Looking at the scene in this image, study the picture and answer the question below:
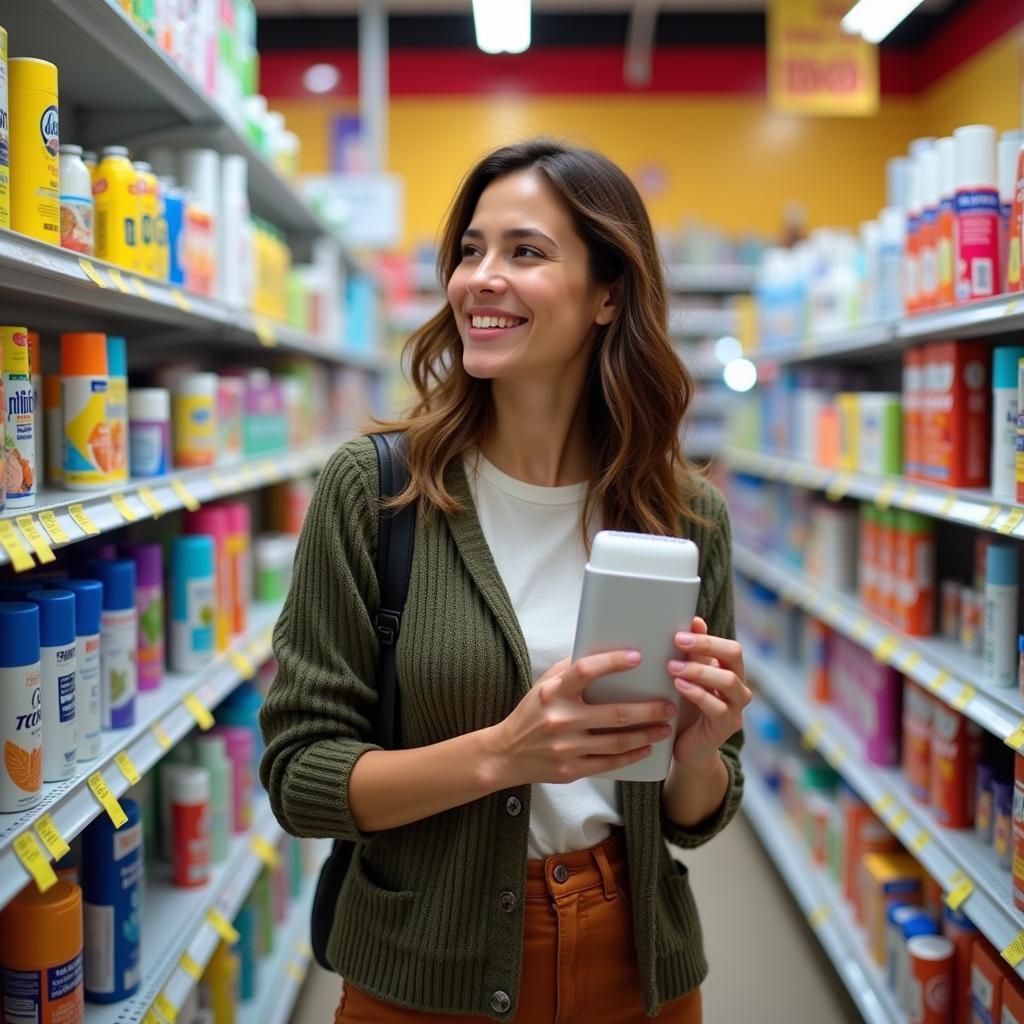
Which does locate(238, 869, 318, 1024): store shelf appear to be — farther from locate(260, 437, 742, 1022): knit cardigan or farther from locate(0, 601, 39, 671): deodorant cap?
locate(0, 601, 39, 671): deodorant cap

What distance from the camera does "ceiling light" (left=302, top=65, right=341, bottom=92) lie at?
9.92 m

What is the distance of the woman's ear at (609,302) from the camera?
1.90 metres

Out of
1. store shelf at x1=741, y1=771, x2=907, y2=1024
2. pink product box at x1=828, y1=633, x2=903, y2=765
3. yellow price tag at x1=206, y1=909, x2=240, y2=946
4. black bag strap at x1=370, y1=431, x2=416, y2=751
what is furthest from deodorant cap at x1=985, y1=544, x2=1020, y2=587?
yellow price tag at x1=206, y1=909, x2=240, y2=946

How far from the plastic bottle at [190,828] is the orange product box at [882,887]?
1.83 metres

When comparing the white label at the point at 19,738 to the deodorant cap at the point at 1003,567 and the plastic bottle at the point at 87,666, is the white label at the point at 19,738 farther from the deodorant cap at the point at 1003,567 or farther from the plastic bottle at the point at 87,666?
the deodorant cap at the point at 1003,567

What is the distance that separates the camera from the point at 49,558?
1.56 meters

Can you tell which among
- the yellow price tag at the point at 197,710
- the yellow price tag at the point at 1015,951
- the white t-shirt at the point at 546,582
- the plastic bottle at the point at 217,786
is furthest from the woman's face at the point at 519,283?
the plastic bottle at the point at 217,786

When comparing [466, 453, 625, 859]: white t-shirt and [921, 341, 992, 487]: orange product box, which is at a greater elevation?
[921, 341, 992, 487]: orange product box

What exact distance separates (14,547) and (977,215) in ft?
6.90

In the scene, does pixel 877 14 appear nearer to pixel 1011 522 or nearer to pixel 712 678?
pixel 1011 522

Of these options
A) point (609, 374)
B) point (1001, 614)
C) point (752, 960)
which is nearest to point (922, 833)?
point (1001, 614)

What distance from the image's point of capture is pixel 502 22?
4.88 m

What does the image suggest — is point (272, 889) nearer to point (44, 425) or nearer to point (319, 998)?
point (319, 998)

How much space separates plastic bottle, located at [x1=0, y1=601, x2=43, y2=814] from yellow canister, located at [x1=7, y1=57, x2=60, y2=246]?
570 mm
